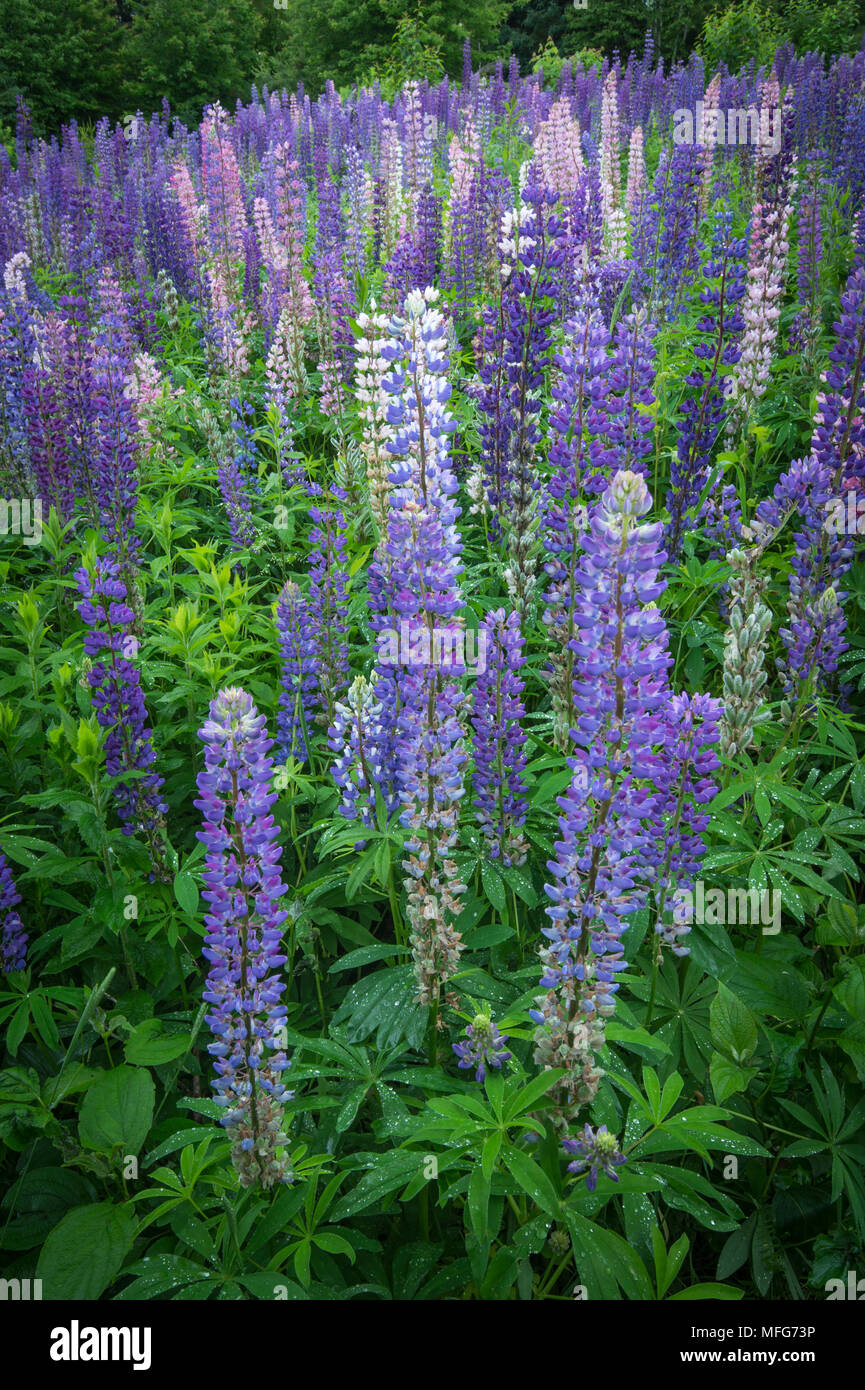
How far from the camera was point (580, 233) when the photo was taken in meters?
5.58

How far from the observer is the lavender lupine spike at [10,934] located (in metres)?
3.07

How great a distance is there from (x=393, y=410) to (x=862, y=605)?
118 inches

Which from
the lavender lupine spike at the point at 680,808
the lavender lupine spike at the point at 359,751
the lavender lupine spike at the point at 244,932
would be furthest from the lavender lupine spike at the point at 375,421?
the lavender lupine spike at the point at 244,932

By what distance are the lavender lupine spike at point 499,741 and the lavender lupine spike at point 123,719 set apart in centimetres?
124

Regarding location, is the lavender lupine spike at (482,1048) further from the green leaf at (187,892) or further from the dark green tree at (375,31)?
the dark green tree at (375,31)

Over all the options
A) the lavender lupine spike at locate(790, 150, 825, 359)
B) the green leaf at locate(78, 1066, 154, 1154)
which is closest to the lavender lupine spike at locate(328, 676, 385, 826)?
the green leaf at locate(78, 1066, 154, 1154)

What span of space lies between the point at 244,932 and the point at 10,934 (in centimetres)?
136

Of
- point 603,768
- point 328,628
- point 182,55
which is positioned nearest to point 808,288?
point 328,628

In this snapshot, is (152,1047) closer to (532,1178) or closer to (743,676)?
(532,1178)

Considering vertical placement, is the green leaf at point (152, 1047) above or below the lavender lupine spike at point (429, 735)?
below

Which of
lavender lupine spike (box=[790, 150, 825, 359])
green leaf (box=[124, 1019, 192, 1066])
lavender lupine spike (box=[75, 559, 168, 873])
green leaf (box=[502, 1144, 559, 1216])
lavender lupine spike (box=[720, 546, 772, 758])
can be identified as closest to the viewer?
green leaf (box=[502, 1144, 559, 1216])

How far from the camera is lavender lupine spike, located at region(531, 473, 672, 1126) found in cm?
189

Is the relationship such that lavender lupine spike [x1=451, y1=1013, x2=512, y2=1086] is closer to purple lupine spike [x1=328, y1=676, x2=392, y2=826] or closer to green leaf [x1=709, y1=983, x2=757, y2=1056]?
green leaf [x1=709, y1=983, x2=757, y2=1056]

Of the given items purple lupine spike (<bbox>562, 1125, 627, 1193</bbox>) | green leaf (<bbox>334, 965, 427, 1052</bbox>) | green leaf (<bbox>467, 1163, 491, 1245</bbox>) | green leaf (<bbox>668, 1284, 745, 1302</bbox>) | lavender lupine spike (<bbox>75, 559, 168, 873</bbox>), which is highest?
lavender lupine spike (<bbox>75, 559, 168, 873</bbox>)
